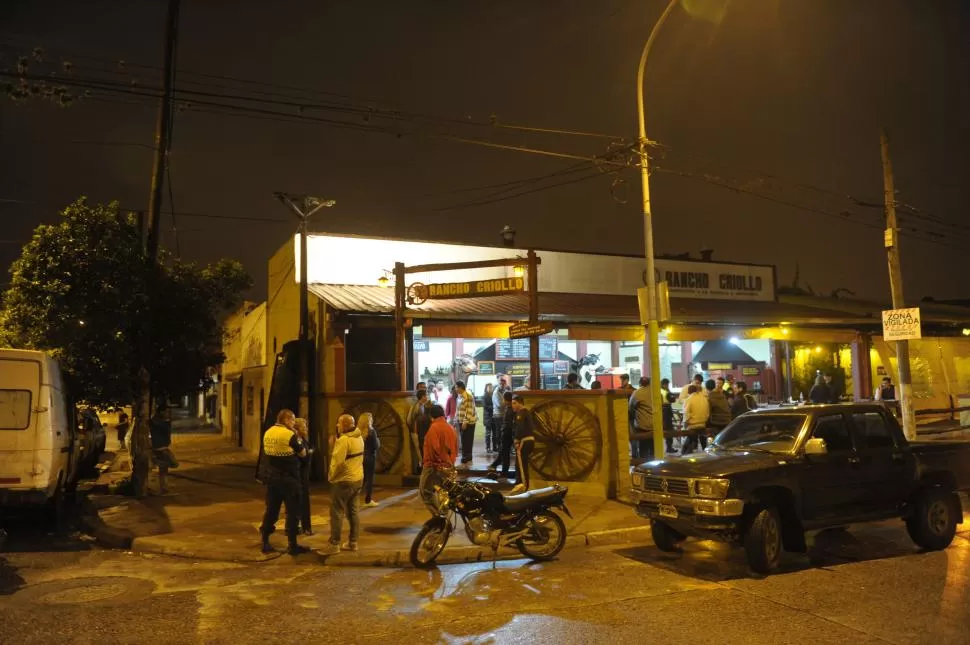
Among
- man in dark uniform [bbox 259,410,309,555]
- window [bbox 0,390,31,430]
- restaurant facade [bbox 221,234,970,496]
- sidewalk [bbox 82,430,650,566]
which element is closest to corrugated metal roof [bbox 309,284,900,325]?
restaurant facade [bbox 221,234,970,496]

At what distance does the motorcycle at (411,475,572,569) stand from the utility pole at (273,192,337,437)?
7243 mm

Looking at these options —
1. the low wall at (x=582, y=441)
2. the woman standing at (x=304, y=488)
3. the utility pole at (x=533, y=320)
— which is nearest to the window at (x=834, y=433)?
the low wall at (x=582, y=441)

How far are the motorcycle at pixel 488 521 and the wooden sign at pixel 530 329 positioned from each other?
14.5 feet

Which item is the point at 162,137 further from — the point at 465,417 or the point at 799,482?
the point at 799,482

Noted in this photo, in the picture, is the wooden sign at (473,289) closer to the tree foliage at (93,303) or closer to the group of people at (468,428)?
the group of people at (468,428)

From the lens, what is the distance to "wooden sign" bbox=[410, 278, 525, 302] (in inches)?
514

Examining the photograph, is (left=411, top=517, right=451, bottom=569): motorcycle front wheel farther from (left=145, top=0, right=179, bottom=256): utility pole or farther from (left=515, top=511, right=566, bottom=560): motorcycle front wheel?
(left=145, top=0, right=179, bottom=256): utility pole

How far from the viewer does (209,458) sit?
1984 cm

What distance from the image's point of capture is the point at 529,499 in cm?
822

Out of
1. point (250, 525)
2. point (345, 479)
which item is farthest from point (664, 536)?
point (250, 525)

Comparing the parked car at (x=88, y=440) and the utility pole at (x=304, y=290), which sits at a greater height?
the utility pole at (x=304, y=290)

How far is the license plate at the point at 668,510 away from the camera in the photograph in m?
7.86

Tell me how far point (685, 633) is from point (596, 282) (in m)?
17.0

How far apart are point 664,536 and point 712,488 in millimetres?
1383
